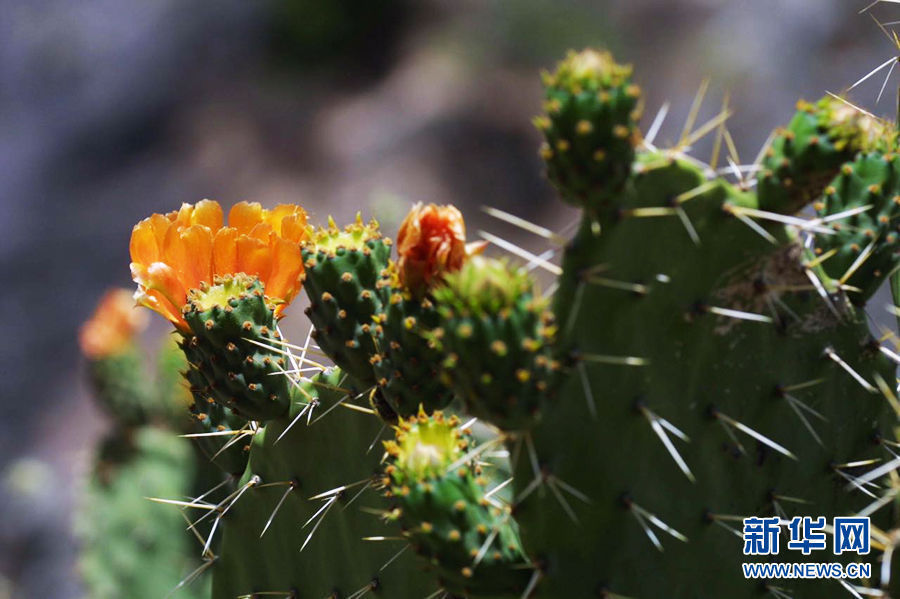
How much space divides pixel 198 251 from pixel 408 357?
0.39 m

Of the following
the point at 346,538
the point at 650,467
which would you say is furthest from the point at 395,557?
the point at 650,467

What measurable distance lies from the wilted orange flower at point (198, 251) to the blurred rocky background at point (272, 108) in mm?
5545

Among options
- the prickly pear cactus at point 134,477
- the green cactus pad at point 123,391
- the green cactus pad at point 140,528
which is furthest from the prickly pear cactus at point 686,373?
the green cactus pad at point 123,391

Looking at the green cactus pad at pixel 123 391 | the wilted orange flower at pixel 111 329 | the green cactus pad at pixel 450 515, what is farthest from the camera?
the wilted orange flower at pixel 111 329

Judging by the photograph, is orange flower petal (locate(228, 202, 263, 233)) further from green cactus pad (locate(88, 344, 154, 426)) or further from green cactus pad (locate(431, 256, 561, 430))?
green cactus pad (locate(88, 344, 154, 426))

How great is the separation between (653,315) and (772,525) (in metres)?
0.31

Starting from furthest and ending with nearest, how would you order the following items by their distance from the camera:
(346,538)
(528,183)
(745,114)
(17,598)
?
1. (528,183)
2. (745,114)
3. (17,598)
4. (346,538)

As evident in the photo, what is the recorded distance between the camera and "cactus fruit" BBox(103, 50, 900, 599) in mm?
1032

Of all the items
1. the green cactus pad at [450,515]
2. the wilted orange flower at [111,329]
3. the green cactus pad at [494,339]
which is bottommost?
the green cactus pad at [450,515]

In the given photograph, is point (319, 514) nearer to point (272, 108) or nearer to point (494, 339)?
point (494, 339)

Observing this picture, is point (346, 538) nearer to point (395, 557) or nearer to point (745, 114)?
point (395, 557)

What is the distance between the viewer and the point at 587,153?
1.01 m

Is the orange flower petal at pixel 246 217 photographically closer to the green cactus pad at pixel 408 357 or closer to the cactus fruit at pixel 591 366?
the cactus fruit at pixel 591 366

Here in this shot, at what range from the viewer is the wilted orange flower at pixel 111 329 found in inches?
147
